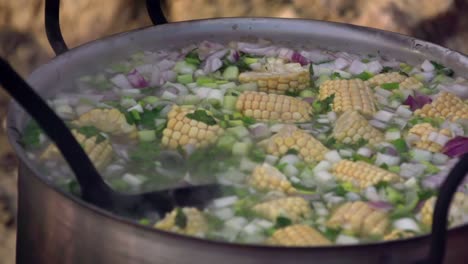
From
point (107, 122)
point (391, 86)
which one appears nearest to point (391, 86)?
point (391, 86)

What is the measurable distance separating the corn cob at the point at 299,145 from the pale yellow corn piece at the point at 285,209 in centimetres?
30

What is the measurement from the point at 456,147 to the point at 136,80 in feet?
3.36

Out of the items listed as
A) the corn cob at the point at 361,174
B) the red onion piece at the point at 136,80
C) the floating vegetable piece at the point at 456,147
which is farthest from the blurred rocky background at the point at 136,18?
the corn cob at the point at 361,174

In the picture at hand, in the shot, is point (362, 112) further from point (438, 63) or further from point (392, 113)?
point (438, 63)

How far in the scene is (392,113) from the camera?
2545mm

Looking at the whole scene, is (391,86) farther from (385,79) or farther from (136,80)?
(136,80)

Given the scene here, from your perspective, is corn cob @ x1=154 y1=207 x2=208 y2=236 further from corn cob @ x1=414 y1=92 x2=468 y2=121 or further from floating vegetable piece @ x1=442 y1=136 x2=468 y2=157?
corn cob @ x1=414 y1=92 x2=468 y2=121

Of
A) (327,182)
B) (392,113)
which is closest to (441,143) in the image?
(392,113)

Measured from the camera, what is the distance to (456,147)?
7.51 feet

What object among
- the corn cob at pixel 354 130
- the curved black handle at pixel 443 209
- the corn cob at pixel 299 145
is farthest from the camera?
the corn cob at pixel 354 130

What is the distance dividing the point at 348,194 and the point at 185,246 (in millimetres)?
598

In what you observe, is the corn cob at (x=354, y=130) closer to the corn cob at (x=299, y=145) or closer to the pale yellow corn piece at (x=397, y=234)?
the corn cob at (x=299, y=145)

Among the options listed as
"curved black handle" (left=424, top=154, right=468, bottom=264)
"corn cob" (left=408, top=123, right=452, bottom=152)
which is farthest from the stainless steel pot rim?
"corn cob" (left=408, top=123, right=452, bottom=152)

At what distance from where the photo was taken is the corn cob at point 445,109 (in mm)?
2512
